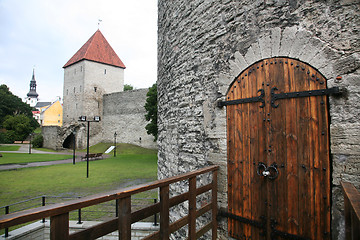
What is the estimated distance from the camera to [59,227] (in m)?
1.19

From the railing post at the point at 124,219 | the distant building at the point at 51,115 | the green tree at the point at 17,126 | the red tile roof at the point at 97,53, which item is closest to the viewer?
the railing post at the point at 124,219

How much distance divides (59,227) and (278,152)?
2.15 m

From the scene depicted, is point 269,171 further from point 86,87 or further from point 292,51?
point 86,87

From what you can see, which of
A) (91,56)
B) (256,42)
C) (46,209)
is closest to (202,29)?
(256,42)

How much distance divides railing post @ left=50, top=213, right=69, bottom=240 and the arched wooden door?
199 centimetres

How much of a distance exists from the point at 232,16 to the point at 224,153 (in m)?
1.89

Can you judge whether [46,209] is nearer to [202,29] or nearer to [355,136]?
[355,136]

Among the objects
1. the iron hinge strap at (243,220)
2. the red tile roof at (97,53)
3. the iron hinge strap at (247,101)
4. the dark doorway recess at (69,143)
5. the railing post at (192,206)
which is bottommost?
the dark doorway recess at (69,143)

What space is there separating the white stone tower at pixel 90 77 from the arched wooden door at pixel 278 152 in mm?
26297

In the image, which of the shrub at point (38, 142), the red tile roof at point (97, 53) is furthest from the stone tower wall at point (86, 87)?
the shrub at point (38, 142)

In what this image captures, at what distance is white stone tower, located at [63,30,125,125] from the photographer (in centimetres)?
2589

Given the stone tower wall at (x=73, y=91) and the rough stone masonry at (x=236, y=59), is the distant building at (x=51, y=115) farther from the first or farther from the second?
the rough stone masonry at (x=236, y=59)

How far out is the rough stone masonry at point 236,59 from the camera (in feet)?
6.43

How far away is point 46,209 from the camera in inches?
44.2
